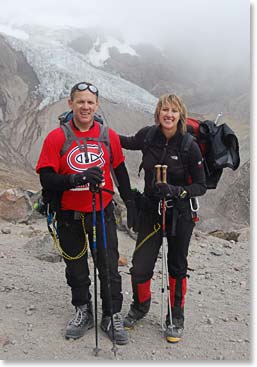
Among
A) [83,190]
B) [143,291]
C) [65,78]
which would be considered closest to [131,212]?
[83,190]

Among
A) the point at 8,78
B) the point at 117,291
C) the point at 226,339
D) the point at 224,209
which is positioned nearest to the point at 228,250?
the point at 226,339

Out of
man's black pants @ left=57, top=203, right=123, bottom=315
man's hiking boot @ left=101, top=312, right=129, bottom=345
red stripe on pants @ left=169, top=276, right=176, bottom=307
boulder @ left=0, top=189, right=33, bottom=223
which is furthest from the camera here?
boulder @ left=0, top=189, right=33, bottom=223

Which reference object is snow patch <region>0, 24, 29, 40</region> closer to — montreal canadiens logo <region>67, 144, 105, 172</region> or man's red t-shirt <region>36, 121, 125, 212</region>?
man's red t-shirt <region>36, 121, 125, 212</region>

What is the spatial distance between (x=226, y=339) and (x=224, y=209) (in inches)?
697

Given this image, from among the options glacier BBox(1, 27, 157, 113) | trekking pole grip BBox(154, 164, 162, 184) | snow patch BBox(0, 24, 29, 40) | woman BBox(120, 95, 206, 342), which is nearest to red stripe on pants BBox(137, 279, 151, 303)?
woman BBox(120, 95, 206, 342)

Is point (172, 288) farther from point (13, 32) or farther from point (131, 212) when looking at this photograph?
point (13, 32)

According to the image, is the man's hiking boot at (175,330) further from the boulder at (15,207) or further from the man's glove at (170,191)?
the boulder at (15,207)

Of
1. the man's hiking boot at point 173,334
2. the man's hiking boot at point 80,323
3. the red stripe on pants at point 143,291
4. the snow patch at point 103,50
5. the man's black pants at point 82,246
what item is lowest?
the man's hiking boot at point 173,334

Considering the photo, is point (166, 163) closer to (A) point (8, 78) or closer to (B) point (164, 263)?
(B) point (164, 263)

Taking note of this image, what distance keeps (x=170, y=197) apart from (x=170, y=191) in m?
0.13

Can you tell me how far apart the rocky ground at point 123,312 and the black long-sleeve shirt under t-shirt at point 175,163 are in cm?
133

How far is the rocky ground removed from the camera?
3896mm

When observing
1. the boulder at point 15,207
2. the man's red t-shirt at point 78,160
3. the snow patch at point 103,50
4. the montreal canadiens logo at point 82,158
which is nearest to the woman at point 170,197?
the man's red t-shirt at point 78,160

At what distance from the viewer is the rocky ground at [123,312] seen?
390 centimetres
